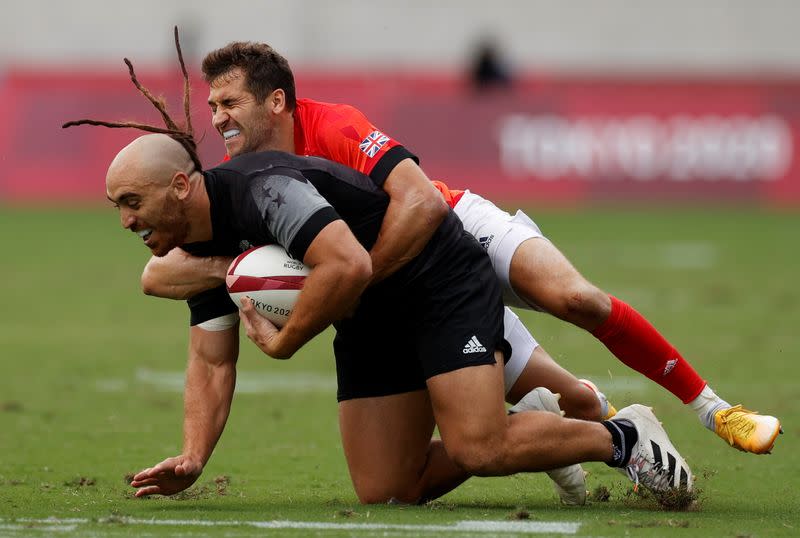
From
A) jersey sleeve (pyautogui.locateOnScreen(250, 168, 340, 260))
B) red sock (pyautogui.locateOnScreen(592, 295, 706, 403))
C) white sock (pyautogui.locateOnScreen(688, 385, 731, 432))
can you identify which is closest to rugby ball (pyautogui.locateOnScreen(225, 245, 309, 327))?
jersey sleeve (pyautogui.locateOnScreen(250, 168, 340, 260))

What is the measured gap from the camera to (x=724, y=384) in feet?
31.6

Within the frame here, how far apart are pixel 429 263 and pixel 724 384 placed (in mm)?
4006

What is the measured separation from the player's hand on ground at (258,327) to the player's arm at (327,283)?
0.03 m

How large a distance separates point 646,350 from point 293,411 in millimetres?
2980

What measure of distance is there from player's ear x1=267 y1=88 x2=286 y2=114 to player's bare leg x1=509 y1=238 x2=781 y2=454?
1376 millimetres

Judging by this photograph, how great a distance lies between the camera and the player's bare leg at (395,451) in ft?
20.9

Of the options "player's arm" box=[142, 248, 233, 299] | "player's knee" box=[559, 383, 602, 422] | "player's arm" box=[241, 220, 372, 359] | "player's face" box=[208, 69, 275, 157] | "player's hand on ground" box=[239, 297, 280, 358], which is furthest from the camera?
"player's face" box=[208, 69, 275, 157]

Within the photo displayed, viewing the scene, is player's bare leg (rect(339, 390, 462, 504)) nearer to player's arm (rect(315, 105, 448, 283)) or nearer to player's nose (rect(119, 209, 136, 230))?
player's arm (rect(315, 105, 448, 283))

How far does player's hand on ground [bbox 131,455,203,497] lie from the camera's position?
5.79m

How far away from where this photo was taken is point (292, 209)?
5645 millimetres

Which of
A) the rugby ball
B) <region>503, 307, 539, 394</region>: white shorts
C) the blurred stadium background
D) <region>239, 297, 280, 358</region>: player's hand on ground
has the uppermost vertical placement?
the rugby ball

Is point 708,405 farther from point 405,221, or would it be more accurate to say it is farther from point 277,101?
point 277,101

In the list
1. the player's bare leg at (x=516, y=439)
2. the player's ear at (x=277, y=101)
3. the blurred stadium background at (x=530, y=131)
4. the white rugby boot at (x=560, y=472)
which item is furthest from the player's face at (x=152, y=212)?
the blurred stadium background at (x=530, y=131)

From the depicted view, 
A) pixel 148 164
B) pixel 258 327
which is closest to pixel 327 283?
pixel 258 327
